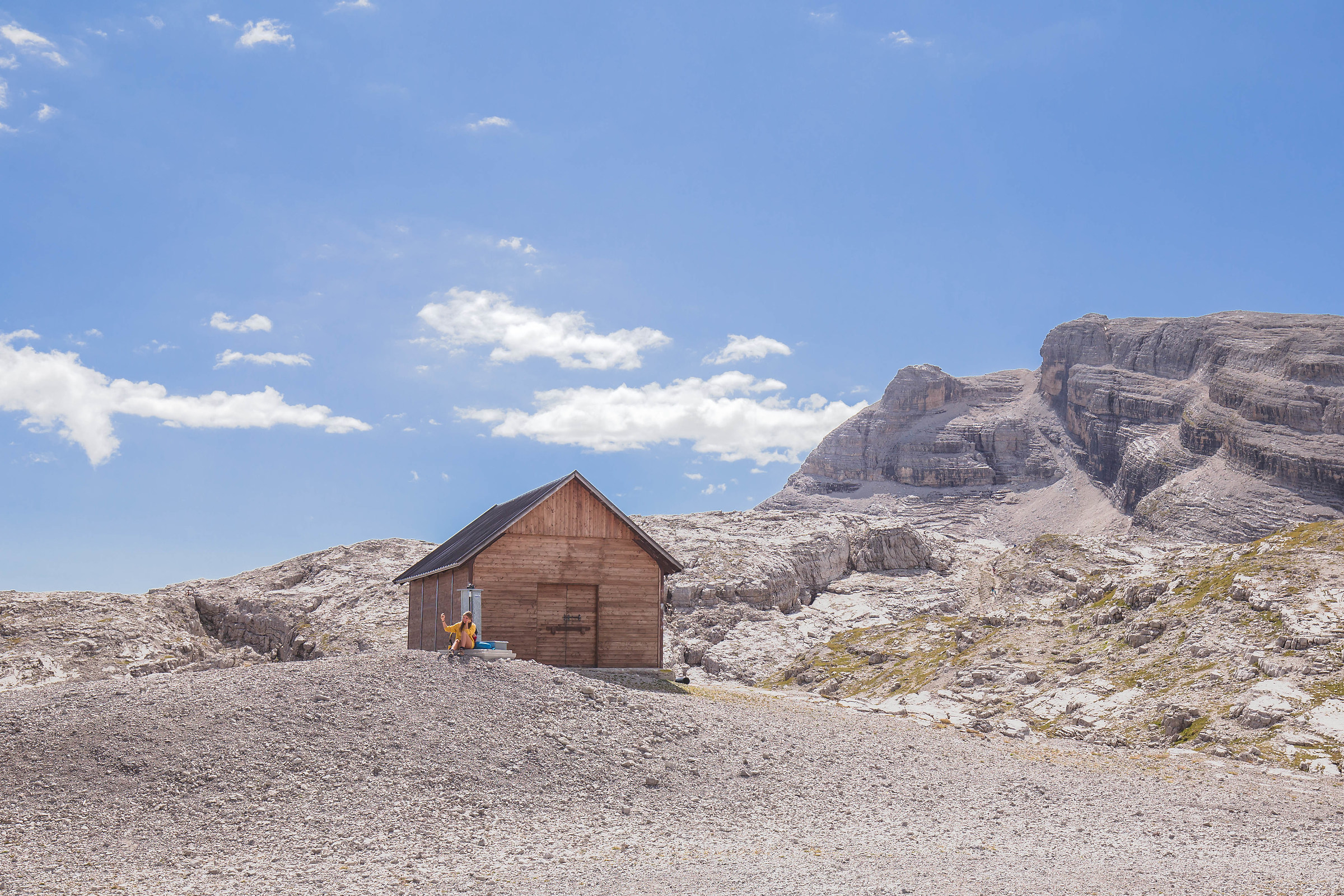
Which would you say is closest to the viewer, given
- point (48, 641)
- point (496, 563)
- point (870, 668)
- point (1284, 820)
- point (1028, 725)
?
point (1284, 820)

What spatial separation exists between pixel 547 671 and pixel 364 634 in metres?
35.6

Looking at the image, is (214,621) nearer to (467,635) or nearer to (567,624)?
(567,624)

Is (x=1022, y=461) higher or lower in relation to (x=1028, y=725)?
higher

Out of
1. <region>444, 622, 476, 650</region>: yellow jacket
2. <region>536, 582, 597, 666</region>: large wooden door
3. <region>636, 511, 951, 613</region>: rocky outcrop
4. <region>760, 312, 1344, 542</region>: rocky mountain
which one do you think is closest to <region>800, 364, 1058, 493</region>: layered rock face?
<region>760, 312, 1344, 542</region>: rocky mountain

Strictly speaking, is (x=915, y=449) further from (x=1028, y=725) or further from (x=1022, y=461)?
(x=1028, y=725)

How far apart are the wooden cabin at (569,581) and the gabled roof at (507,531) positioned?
55mm

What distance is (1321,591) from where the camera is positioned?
27766 millimetres

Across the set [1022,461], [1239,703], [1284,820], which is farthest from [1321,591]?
[1022,461]

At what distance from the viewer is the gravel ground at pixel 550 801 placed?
37.8 feet

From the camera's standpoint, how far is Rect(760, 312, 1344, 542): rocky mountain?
126 meters

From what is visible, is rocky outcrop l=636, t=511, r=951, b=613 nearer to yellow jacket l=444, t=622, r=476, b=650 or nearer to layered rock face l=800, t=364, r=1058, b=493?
yellow jacket l=444, t=622, r=476, b=650

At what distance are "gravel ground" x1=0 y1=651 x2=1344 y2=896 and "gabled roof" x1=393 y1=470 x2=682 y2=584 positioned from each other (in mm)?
9059

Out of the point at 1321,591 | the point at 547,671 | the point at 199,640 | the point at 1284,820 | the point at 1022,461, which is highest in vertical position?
the point at 1022,461

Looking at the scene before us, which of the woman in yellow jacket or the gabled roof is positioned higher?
the gabled roof
